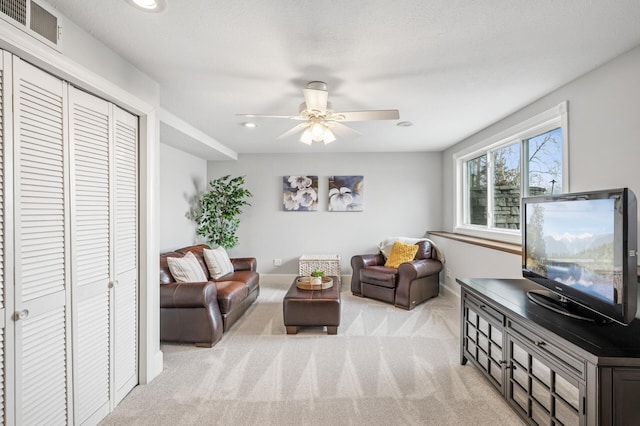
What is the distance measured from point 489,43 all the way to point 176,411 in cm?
304

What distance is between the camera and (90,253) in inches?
69.9

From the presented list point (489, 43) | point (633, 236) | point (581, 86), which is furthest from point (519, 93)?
point (633, 236)

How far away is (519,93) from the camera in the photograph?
2586mm

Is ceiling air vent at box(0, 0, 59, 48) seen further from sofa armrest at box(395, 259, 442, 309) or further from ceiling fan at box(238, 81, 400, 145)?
sofa armrest at box(395, 259, 442, 309)

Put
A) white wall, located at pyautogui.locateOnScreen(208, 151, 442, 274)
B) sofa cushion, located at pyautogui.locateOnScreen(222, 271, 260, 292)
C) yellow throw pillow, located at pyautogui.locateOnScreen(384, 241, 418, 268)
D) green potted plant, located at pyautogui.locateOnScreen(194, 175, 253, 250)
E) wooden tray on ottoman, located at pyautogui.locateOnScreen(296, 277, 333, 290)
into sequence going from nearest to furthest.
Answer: wooden tray on ottoman, located at pyautogui.locateOnScreen(296, 277, 333, 290) → sofa cushion, located at pyautogui.locateOnScreen(222, 271, 260, 292) → yellow throw pillow, located at pyautogui.locateOnScreen(384, 241, 418, 268) → green potted plant, located at pyautogui.locateOnScreen(194, 175, 253, 250) → white wall, located at pyautogui.locateOnScreen(208, 151, 442, 274)

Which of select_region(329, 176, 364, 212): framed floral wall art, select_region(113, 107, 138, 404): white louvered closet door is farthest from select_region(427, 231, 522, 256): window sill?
select_region(113, 107, 138, 404): white louvered closet door

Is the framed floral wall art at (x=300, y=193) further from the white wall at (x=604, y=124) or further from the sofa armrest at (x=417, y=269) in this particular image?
the white wall at (x=604, y=124)

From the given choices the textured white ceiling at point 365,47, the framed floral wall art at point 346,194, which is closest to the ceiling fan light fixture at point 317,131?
the textured white ceiling at point 365,47

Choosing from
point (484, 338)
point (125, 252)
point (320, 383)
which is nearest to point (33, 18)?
point (125, 252)

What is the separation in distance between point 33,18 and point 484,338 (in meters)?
3.23

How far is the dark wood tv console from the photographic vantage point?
123 centimetres

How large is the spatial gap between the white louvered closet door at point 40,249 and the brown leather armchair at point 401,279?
3349 millimetres

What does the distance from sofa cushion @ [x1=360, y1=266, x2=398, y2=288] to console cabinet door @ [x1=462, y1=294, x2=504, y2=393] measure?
1556 millimetres

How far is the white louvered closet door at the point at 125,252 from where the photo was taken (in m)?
1.99
